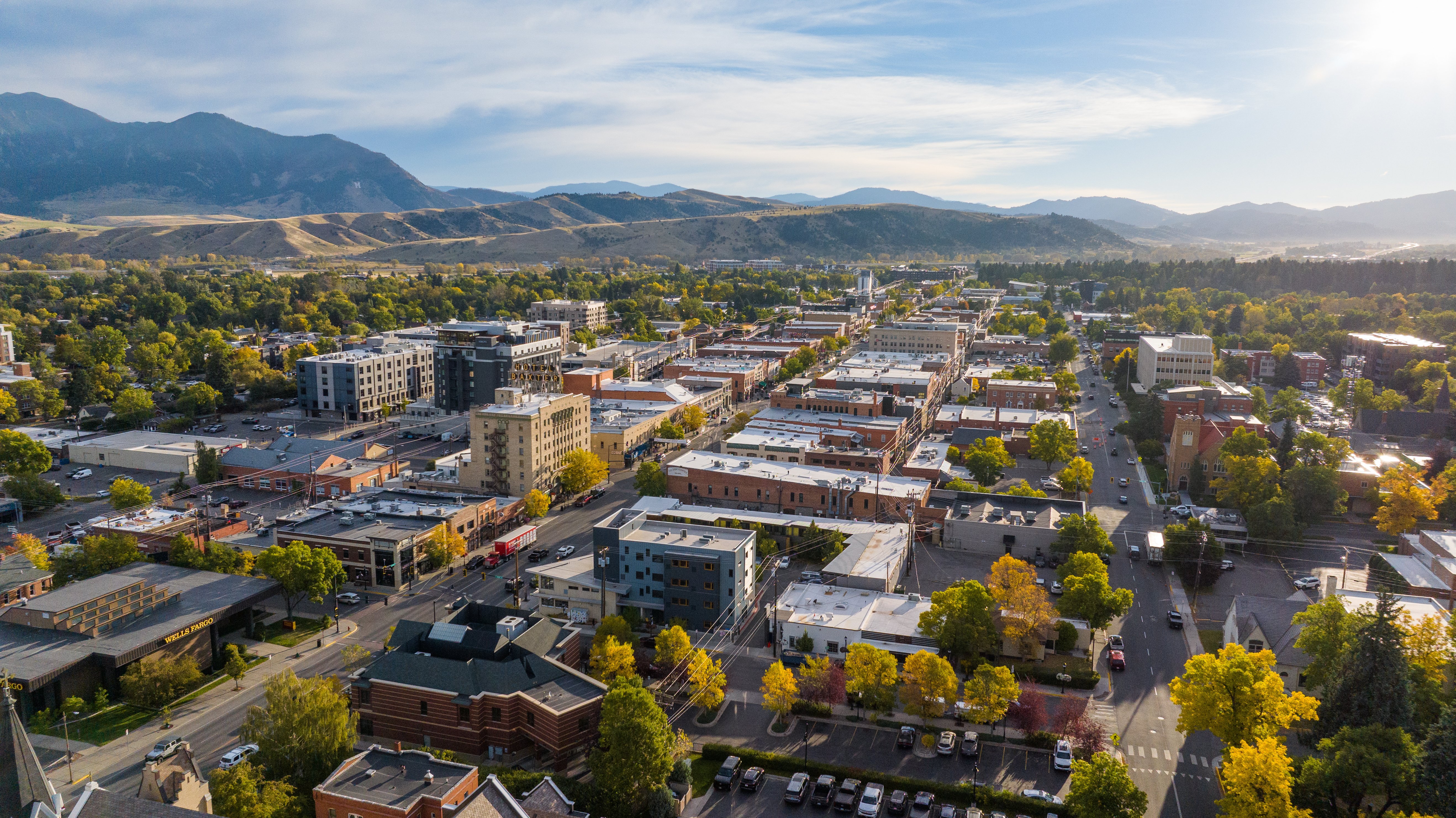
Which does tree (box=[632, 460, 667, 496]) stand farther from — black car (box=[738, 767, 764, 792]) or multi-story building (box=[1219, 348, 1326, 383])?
multi-story building (box=[1219, 348, 1326, 383])

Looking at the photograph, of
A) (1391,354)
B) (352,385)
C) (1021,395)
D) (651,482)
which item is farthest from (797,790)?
(1391,354)

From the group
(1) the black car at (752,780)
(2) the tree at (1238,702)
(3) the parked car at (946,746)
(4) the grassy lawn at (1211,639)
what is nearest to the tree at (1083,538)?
(4) the grassy lawn at (1211,639)

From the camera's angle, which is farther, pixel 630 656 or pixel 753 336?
pixel 753 336

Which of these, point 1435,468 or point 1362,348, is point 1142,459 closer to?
point 1435,468

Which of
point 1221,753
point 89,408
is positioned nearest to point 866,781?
point 1221,753

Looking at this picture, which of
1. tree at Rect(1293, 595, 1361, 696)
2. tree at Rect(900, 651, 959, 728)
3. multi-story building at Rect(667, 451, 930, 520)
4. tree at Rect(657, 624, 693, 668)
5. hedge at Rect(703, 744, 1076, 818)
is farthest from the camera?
multi-story building at Rect(667, 451, 930, 520)

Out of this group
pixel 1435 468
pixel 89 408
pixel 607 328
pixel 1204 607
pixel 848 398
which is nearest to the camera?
pixel 1204 607

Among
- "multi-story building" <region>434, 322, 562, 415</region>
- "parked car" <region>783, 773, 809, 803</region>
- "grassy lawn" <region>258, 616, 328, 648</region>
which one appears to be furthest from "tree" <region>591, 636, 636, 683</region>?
"multi-story building" <region>434, 322, 562, 415</region>
